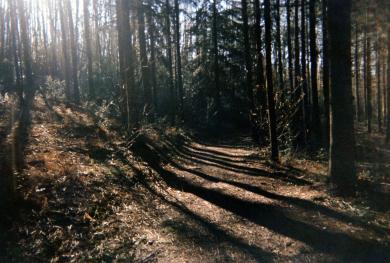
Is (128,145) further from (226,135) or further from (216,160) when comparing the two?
(226,135)

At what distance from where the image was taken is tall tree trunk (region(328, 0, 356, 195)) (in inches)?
311

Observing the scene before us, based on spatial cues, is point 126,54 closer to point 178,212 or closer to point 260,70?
point 260,70

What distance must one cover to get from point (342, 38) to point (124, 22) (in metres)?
7.80

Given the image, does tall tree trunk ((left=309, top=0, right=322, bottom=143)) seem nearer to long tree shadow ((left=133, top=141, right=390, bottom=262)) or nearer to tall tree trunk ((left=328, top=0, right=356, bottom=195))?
tall tree trunk ((left=328, top=0, right=356, bottom=195))

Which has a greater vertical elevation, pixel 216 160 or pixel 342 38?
pixel 342 38

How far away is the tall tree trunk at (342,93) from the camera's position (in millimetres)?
7891

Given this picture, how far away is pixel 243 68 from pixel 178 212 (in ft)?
83.0

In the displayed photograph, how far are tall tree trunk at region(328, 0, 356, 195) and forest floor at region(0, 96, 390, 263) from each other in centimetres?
45

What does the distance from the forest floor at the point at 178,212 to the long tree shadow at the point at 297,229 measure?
0.02 meters

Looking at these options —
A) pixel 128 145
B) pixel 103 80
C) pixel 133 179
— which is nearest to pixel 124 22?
pixel 128 145

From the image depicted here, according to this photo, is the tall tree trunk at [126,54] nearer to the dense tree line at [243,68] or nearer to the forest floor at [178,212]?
the dense tree line at [243,68]

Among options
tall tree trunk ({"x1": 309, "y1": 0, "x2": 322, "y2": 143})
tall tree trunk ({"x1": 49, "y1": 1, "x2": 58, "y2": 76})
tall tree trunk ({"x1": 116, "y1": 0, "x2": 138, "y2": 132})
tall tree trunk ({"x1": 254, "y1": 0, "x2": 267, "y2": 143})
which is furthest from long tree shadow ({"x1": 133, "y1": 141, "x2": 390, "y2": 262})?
tall tree trunk ({"x1": 49, "y1": 1, "x2": 58, "y2": 76})

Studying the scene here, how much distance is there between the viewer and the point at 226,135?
29.2 metres

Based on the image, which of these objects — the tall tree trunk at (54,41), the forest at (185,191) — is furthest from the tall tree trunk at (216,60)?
the tall tree trunk at (54,41)
